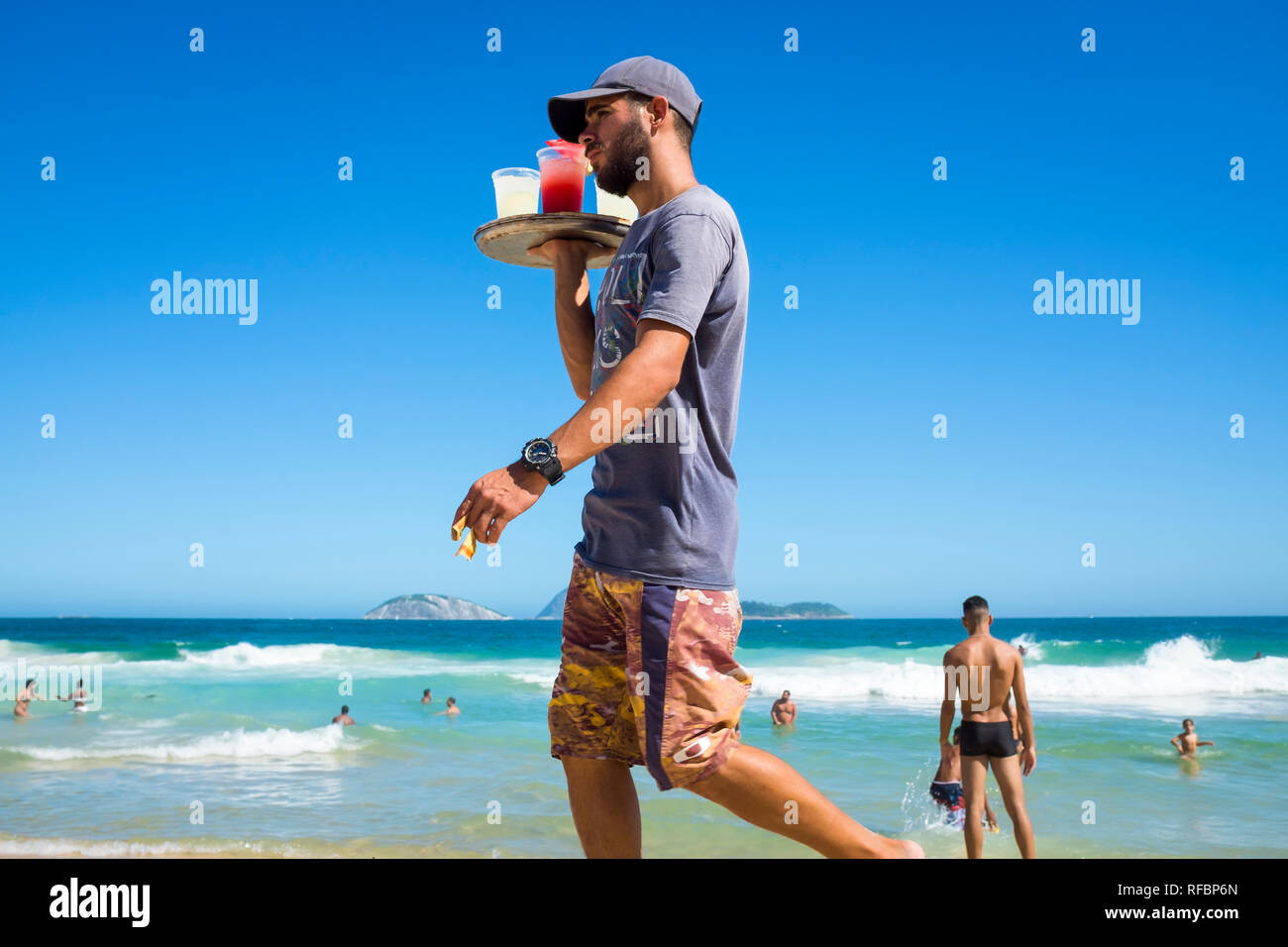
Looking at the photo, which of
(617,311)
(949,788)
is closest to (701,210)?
(617,311)

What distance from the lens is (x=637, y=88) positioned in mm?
2105

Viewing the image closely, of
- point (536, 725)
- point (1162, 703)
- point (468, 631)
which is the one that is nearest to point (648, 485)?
point (536, 725)

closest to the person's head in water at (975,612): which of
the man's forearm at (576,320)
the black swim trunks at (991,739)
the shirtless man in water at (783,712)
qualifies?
the black swim trunks at (991,739)

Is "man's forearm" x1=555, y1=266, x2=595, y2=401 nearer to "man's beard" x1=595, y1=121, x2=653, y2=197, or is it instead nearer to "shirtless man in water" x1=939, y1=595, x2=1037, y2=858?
"man's beard" x1=595, y1=121, x2=653, y2=197

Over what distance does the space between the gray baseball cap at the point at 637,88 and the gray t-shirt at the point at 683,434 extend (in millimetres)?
244

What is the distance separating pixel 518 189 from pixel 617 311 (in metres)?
0.63

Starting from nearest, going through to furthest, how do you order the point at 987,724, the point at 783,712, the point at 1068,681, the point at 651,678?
A: 1. the point at 651,678
2. the point at 987,724
3. the point at 783,712
4. the point at 1068,681

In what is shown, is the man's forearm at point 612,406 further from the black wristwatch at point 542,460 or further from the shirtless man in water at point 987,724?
the shirtless man in water at point 987,724

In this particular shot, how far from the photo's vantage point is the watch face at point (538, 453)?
1695 millimetres

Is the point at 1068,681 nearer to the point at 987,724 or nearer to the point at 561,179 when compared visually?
the point at 987,724

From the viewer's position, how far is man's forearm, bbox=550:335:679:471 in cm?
172

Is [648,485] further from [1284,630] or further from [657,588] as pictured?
[1284,630]
